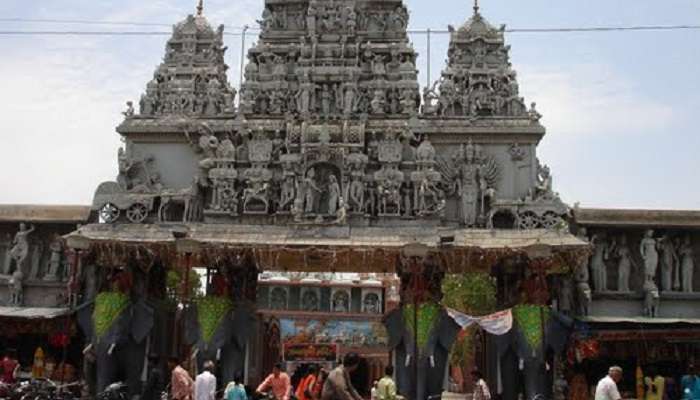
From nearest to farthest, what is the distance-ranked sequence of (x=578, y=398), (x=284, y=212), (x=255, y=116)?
1. (x=578, y=398)
2. (x=284, y=212)
3. (x=255, y=116)

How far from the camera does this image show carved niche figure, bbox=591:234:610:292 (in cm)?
2267

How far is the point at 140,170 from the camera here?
24.2m

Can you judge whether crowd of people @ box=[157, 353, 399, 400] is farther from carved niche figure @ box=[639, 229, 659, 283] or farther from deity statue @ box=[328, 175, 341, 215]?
carved niche figure @ box=[639, 229, 659, 283]

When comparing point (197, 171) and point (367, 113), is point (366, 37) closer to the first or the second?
point (367, 113)

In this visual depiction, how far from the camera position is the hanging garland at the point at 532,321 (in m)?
18.2

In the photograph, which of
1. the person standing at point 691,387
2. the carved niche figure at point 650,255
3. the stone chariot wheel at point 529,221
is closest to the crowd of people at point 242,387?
the person standing at point 691,387

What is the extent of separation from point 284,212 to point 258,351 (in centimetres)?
493

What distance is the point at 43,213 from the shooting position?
2400 cm

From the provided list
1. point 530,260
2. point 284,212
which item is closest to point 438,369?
point 530,260

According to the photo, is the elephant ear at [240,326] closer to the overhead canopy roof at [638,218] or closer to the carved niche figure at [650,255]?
the overhead canopy roof at [638,218]

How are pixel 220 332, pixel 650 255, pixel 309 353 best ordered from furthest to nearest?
1. pixel 309 353
2. pixel 650 255
3. pixel 220 332

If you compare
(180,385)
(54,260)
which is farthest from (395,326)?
(54,260)

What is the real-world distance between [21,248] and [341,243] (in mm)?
11340

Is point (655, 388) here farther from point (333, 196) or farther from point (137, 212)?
point (137, 212)
